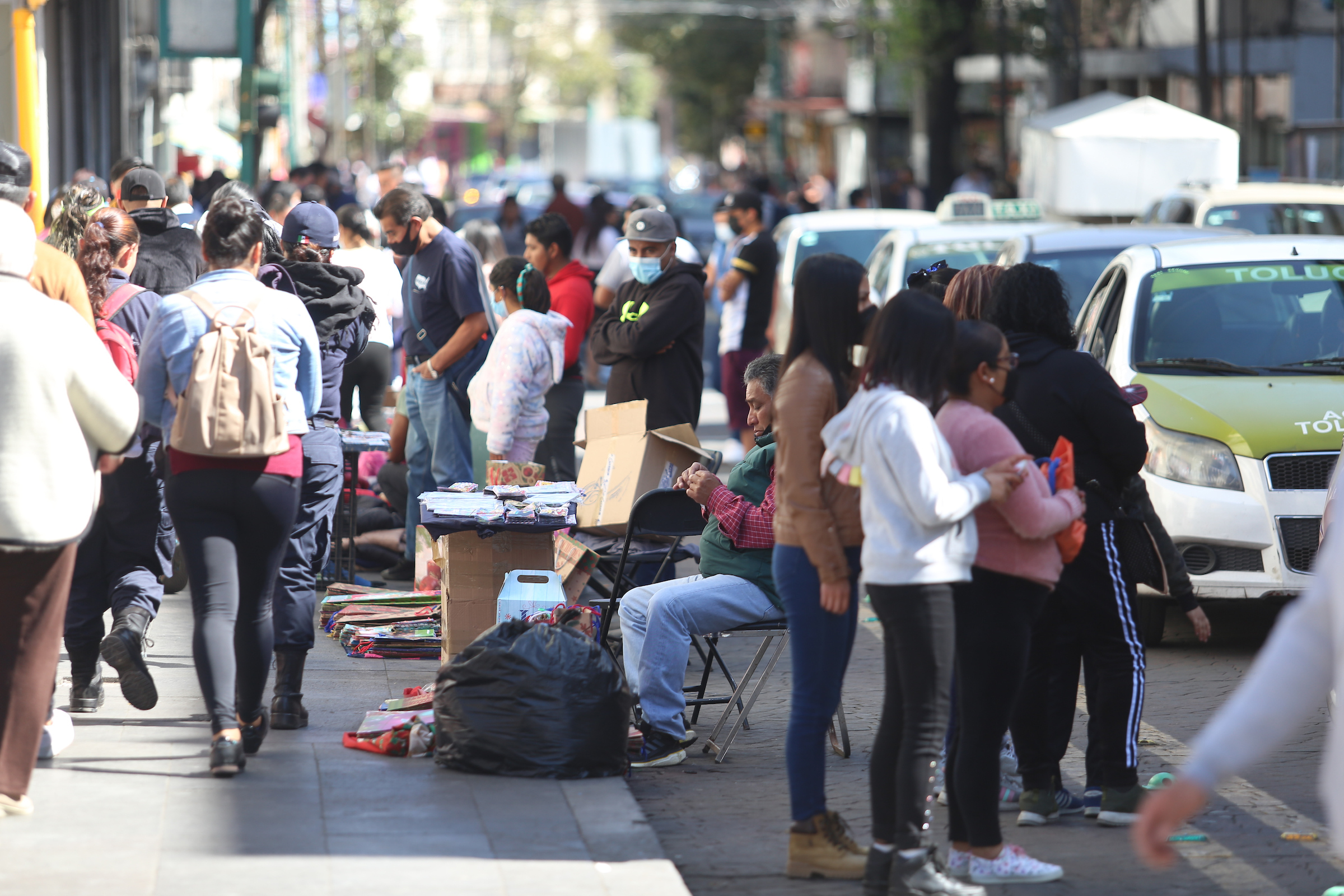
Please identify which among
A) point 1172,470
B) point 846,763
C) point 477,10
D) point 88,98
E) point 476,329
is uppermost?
point 477,10

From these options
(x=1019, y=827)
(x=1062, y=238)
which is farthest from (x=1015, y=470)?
(x=1062, y=238)

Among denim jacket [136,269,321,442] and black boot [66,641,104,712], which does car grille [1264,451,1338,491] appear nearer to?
denim jacket [136,269,321,442]

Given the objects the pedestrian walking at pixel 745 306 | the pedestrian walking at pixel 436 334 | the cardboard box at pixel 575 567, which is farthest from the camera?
the pedestrian walking at pixel 745 306

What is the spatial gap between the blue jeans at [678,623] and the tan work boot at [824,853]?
118cm

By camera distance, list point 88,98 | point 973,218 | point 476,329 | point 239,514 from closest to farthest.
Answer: point 239,514, point 476,329, point 973,218, point 88,98

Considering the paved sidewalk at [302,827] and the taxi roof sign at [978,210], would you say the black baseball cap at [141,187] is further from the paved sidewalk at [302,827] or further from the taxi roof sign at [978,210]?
the taxi roof sign at [978,210]

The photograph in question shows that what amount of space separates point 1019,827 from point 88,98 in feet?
55.5

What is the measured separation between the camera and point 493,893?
14.9 ft

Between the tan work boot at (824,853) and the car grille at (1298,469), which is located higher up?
the car grille at (1298,469)

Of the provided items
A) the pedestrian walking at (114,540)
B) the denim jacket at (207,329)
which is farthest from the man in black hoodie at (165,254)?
the denim jacket at (207,329)

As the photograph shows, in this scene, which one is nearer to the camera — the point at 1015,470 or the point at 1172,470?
the point at 1015,470

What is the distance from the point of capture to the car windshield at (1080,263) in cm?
1089

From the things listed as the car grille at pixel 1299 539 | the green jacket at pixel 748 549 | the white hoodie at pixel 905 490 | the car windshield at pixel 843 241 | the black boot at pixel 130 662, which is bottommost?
the black boot at pixel 130 662

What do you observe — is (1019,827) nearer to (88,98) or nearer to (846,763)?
(846,763)
